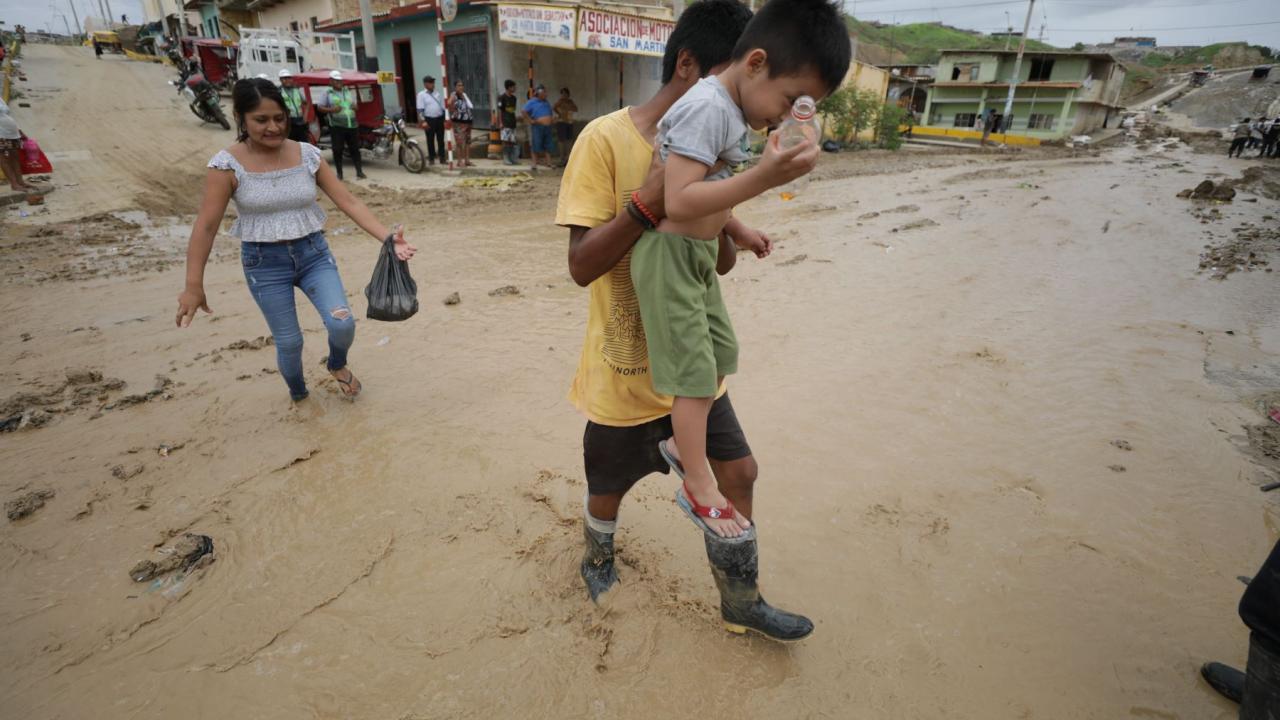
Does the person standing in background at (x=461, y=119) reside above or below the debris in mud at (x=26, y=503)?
above

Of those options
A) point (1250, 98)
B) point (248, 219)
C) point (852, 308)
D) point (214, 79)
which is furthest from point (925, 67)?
point (248, 219)

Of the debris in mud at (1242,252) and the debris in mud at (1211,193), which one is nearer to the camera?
the debris in mud at (1242,252)

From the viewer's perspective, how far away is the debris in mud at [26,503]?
8.34ft

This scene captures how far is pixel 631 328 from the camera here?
1.65 meters

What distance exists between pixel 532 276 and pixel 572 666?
4.56m

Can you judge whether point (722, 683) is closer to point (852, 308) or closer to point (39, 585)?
point (39, 585)

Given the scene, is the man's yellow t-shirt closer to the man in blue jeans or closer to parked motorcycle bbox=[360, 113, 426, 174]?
parked motorcycle bbox=[360, 113, 426, 174]

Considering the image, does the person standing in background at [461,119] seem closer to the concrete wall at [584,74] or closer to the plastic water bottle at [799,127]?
the concrete wall at [584,74]

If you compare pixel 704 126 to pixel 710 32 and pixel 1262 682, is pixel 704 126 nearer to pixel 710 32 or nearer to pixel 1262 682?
pixel 710 32

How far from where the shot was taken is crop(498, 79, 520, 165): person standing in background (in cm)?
1252

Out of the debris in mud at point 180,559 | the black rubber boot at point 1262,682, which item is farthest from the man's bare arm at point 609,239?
the debris in mud at point 180,559

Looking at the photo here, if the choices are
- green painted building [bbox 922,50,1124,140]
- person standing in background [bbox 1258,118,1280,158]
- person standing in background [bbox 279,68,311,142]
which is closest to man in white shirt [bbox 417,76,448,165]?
person standing in background [bbox 279,68,311,142]

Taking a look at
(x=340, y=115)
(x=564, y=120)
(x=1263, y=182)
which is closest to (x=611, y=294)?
(x=340, y=115)

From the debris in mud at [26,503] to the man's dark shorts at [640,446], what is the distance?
2.54 m
